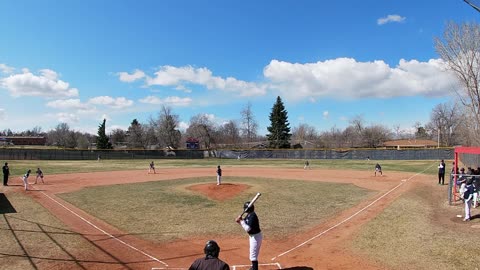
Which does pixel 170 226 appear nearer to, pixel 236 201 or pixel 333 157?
pixel 236 201

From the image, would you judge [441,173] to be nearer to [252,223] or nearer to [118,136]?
[252,223]

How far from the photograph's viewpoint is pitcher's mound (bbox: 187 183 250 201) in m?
22.6

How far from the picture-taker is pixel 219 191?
24.2m

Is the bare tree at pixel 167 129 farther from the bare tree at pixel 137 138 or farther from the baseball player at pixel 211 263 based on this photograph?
the baseball player at pixel 211 263

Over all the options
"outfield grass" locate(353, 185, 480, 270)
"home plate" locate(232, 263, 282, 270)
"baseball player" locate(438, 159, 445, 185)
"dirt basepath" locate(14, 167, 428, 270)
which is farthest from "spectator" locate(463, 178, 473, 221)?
"baseball player" locate(438, 159, 445, 185)

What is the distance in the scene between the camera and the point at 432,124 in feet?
427

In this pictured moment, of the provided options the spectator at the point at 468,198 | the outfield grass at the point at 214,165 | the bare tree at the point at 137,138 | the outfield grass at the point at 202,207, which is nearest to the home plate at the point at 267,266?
the outfield grass at the point at 202,207

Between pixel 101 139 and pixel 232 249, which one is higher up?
pixel 101 139

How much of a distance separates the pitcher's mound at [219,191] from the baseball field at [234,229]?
70 millimetres

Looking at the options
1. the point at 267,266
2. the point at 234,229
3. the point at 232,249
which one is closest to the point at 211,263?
the point at 267,266

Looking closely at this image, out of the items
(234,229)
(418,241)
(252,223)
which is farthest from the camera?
(234,229)

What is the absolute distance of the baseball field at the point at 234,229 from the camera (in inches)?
427

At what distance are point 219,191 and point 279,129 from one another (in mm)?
66794

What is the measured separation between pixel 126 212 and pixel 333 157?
185ft
